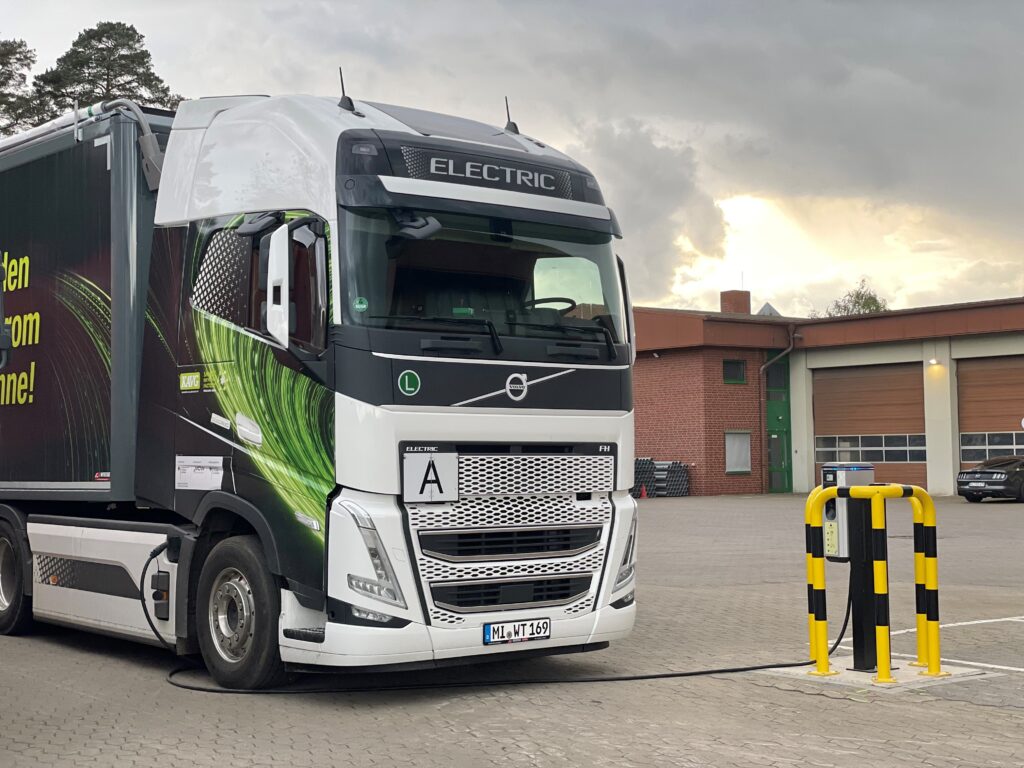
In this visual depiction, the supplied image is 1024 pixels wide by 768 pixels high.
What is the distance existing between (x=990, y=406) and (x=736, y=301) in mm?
20380

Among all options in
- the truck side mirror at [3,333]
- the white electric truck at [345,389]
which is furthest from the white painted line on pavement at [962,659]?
the truck side mirror at [3,333]

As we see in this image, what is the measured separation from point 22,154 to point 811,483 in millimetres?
39629

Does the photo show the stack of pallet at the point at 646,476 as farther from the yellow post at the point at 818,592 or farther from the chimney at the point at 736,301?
the yellow post at the point at 818,592

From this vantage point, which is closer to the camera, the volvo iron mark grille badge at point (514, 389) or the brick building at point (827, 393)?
the volvo iron mark grille badge at point (514, 389)

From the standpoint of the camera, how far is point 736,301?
60.8 meters

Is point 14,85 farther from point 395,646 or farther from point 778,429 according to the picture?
point 395,646

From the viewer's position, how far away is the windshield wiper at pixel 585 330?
27.8ft

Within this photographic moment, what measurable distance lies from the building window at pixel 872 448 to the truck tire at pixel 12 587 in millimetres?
36233

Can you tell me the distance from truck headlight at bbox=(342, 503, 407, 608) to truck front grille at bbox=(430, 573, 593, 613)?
0.30 meters

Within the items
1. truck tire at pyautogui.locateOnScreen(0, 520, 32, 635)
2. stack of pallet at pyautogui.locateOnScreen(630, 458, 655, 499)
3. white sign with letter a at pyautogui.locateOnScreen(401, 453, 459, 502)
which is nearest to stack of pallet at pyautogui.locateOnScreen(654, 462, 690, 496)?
stack of pallet at pyautogui.locateOnScreen(630, 458, 655, 499)

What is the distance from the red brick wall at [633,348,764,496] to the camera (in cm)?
4500

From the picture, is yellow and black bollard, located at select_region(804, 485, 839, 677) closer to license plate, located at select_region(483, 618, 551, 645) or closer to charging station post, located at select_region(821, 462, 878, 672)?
charging station post, located at select_region(821, 462, 878, 672)

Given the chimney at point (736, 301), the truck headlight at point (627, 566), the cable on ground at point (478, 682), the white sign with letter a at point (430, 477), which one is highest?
the chimney at point (736, 301)

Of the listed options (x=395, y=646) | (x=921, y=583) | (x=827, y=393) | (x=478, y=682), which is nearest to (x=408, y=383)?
(x=395, y=646)
